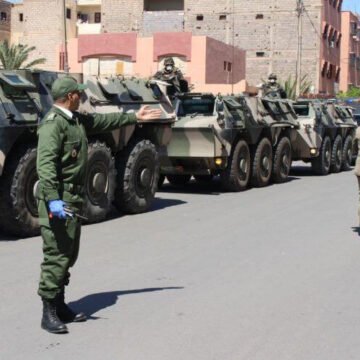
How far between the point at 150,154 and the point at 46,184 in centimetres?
559

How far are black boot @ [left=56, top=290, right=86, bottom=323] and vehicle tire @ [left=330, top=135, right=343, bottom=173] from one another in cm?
1335

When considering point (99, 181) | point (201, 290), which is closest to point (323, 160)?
point (99, 181)

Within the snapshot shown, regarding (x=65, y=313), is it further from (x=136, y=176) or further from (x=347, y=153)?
(x=347, y=153)

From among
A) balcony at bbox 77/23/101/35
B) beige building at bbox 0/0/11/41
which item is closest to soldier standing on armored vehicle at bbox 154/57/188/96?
balcony at bbox 77/23/101/35

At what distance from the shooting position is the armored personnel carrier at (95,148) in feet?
25.0

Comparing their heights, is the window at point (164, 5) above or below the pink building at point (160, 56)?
above

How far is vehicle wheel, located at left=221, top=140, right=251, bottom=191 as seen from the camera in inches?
492

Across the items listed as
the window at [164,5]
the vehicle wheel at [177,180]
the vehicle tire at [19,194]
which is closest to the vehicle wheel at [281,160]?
the vehicle wheel at [177,180]

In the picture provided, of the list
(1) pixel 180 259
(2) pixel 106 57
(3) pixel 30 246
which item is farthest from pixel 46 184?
(2) pixel 106 57

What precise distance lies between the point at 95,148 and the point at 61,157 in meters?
4.18

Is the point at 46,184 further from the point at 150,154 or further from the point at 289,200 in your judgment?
the point at 289,200

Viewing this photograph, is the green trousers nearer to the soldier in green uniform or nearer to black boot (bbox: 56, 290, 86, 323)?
the soldier in green uniform

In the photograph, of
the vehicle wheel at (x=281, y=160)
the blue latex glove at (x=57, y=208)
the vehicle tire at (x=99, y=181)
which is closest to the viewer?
the blue latex glove at (x=57, y=208)

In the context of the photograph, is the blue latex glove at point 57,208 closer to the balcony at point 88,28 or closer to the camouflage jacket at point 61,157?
the camouflage jacket at point 61,157
